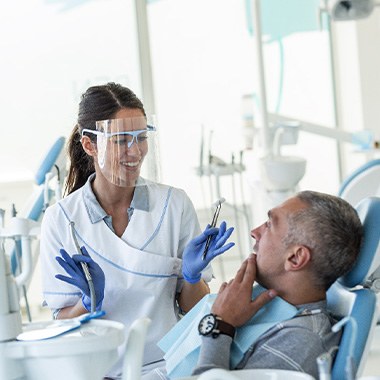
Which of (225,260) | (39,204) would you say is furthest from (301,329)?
(225,260)

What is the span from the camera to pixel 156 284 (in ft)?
7.17

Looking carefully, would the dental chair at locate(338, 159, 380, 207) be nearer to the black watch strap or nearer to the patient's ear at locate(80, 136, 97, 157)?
the patient's ear at locate(80, 136, 97, 157)

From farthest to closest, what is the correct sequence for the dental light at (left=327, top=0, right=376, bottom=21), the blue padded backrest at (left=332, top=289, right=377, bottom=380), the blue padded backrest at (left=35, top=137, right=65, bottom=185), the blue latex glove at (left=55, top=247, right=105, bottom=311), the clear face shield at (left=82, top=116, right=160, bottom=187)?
1. the dental light at (left=327, top=0, right=376, bottom=21)
2. the blue padded backrest at (left=35, top=137, right=65, bottom=185)
3. the clear face shield at (left=82, top=116, right=160, bottom=187)
4. the blue latex glove at (left=55, top=247, right=105, bottom=311)
5. the blue padded backrest at (left=332, top=289, right=377, bottom=380)

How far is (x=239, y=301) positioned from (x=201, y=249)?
0.32 metres

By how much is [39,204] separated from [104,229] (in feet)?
4.78

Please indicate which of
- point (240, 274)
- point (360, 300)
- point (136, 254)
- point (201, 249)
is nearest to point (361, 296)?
point (360, 300)

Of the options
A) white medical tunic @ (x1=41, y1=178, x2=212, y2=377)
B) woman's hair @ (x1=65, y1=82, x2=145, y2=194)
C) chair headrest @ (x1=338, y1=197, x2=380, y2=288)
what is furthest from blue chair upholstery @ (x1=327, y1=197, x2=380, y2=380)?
woman's hair @ (x1=65, y1=82, x2=145, y2=194)

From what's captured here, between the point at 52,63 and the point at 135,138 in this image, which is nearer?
the point at 135,138

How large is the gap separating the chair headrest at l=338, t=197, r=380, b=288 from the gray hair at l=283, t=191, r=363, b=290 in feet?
0.05

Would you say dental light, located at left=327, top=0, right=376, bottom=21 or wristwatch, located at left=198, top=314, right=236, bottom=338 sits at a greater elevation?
dental light, located at left=327, top=0, right=376, bottom=21

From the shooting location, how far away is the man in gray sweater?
175 cm

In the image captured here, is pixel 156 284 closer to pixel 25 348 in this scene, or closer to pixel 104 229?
pixel 104 229

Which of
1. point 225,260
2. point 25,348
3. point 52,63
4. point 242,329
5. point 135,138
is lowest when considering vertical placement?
point 225,260

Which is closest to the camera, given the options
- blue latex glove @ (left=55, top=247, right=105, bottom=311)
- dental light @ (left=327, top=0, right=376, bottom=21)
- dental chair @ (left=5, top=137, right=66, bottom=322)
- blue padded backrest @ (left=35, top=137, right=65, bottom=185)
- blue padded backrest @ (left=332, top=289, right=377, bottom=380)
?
blue padded backrest @ (left=332, top=289, right=377, bottom=380)
